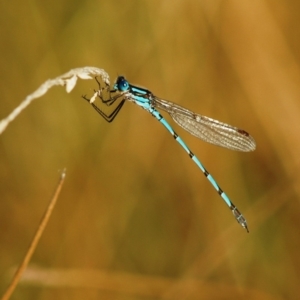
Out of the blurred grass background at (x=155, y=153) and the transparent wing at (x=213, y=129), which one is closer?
the blurred grass background at (x=155, y=153)

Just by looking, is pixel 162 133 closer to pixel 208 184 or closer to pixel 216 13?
pixel 208 184

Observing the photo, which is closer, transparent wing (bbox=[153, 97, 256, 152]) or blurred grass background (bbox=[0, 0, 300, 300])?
blurred grass background (bbox=[0, 0, 300, 300])

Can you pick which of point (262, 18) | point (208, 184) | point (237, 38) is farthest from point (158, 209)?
point (262, 18)

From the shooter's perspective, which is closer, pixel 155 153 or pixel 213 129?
pixel 213 129

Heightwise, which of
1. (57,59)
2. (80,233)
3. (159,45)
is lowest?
(80,233)
